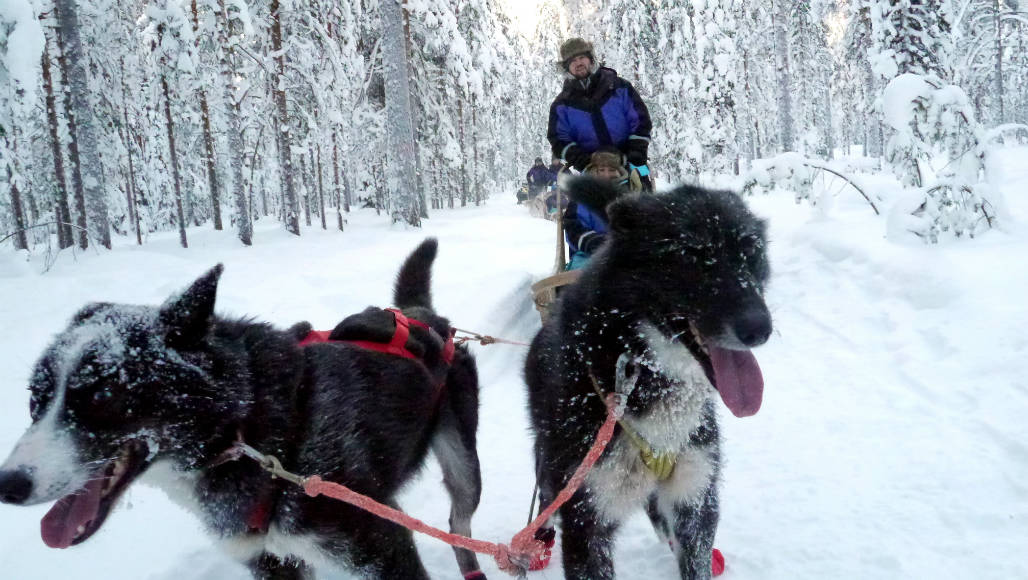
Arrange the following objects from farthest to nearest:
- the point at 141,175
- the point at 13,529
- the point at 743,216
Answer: the point at 141,175, the point at 13,529, the point at 743,216

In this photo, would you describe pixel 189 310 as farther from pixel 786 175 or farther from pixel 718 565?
pixel 786 175

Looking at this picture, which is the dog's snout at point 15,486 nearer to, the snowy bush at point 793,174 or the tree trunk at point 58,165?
the snowy bush at point 793,174

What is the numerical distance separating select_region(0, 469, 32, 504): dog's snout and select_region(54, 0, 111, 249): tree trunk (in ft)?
36.1

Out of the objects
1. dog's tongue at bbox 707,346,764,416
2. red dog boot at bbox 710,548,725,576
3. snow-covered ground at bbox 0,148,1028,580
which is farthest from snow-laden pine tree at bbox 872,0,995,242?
dog's tongue at bbox 707,346,764,416

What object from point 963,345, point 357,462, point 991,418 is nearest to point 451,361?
point 357,462

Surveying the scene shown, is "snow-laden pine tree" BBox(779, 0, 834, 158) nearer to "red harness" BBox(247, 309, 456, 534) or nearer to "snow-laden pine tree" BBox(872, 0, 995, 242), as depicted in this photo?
"snow-laden pine tree" BBox(872, 0, 995, 242)

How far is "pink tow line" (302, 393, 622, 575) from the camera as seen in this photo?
1871mm

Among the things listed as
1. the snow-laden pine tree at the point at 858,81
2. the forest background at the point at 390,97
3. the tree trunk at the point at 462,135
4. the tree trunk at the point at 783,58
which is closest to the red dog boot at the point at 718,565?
the forest background at the point at 390,97

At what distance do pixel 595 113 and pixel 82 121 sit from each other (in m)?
11.5

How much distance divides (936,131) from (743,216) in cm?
745

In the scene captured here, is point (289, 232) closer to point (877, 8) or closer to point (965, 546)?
point (877, 8)

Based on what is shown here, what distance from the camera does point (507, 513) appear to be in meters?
3.52

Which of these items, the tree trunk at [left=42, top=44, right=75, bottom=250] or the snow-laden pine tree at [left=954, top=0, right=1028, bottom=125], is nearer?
the tree trunk at [left=42, top=44, right=75, bottom=250]

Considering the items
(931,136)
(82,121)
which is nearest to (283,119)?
(82,121)
